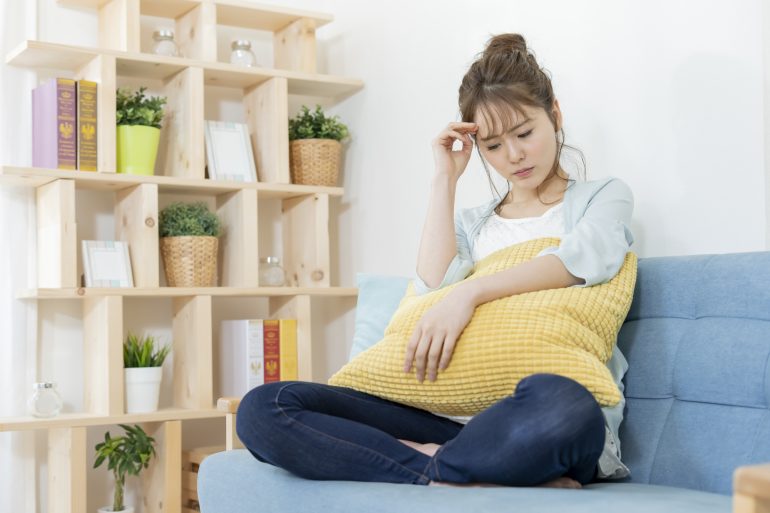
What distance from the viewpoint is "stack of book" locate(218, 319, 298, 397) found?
9.41 feet

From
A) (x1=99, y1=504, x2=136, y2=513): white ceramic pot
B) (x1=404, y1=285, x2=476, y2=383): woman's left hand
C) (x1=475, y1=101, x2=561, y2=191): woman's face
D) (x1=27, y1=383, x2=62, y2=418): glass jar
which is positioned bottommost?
(x1=99, y1=504, x2=136, y2=513): white ceramic pot

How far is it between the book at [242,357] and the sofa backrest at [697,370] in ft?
4.46

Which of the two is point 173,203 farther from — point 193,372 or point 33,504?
point 33,504

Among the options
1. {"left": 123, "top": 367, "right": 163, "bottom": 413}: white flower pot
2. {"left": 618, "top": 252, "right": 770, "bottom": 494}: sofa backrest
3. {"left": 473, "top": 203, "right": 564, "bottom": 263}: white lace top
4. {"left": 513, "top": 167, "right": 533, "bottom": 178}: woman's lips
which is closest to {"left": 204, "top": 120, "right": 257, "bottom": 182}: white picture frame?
{"left": 123, "top": 367, "right": 163, "bottom": 413}: white flower pot

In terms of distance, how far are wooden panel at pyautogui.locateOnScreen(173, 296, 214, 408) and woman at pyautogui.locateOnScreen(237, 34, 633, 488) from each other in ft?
3.29

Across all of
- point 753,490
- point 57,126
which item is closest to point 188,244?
point 57,126

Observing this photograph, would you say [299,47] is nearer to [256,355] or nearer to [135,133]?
[135,133]

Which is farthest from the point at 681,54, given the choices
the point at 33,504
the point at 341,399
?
the point at 33,504

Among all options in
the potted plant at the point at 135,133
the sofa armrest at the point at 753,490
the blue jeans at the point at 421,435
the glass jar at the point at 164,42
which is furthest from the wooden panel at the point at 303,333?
the sofa armrest at the point at 753,490

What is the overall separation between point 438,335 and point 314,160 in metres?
1.56

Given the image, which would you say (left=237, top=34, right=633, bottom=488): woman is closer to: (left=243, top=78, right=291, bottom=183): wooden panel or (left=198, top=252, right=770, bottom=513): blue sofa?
(left=198, top=252, right=770, bottom=513): blue sofa

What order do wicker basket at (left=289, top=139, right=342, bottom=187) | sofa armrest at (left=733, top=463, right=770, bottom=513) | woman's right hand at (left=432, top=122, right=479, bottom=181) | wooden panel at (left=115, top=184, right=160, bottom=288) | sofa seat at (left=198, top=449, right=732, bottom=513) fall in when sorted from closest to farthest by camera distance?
sofa armrest at (left=733, top=463, right=770, bottom=513) → sofa seat at (left=198, top=449, right=732, bottom=513) → woman's right hand at (left=432, top=122, right=479, bottom=181) → wooden panel at (left=115, top=184, right=160, bottom=288) → wicker basket at (left=289, top=139, right=342, bottom=187)

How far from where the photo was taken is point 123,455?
2693mm

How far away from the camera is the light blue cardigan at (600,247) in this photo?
5.23 feet
